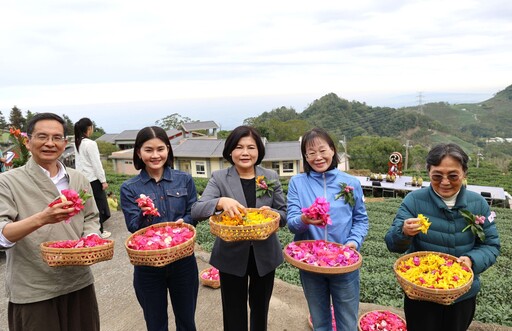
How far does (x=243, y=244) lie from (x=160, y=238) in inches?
24.1

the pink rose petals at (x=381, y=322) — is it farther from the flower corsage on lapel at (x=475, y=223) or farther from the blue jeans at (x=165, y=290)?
the blue jeans at (x=165, y=290)

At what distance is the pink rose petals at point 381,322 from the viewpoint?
3.16m

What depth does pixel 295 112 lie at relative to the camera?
6312 centimetres

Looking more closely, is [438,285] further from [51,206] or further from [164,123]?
[164,123]

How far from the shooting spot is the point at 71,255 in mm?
1961

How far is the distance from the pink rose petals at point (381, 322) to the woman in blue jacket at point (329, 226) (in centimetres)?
86

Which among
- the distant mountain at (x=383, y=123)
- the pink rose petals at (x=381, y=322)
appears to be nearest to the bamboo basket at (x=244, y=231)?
the pink rose petals at (x=381, y=322)

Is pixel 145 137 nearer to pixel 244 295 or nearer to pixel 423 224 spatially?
pixel 244 295

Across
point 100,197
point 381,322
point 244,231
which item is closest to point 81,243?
point 244,231

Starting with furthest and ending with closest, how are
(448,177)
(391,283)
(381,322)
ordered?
(391,283) < (381,322) < (448,177)

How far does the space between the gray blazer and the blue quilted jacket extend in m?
0.89

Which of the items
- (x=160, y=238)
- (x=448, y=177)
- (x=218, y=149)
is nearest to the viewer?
(x=448, y=177)

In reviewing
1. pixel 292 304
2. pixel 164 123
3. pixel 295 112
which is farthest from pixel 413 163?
pixel 292 304

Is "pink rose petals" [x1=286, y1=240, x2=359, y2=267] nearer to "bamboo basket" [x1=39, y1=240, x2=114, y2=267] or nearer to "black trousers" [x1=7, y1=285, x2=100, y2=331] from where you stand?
"bamboo basket" [x1=39, y1=240, x2=114, y2=267]
